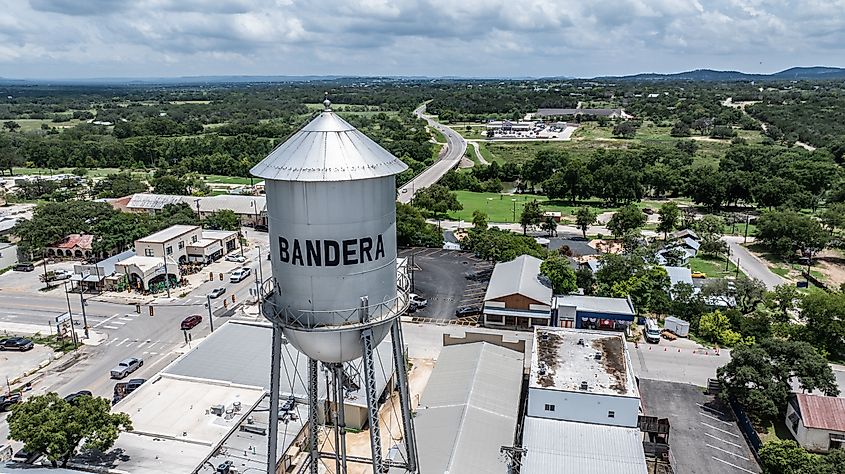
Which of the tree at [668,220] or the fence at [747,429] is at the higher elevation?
the tree at [668,220]

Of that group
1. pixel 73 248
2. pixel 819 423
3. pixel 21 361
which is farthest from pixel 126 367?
pixel 819 423

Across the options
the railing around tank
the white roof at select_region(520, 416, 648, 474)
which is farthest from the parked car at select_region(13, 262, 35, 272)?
the railing around tank

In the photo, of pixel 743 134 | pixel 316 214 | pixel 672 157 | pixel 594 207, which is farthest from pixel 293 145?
pixel 743 134

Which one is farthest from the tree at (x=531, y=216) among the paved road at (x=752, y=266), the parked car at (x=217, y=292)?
the parked car at (x=217, y=292)

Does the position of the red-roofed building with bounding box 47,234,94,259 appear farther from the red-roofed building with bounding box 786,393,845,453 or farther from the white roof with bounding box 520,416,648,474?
the red-roofed building with bounding box 786,393,845,453

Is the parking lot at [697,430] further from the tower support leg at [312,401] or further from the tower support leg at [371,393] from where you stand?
the tower support leg at [312,401]

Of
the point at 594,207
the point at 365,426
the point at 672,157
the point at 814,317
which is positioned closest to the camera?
the point at 365,426

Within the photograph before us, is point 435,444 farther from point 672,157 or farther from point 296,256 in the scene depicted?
point 672,157
